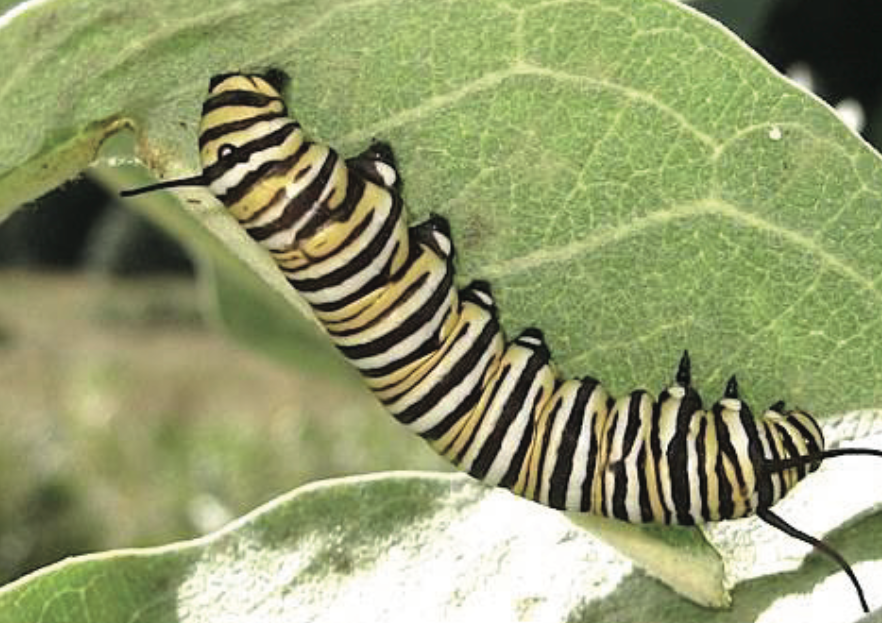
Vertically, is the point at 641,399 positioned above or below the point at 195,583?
above

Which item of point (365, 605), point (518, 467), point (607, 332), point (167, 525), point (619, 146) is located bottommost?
point (167, 525)

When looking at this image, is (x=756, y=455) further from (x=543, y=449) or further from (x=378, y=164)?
(x=378, y=164)

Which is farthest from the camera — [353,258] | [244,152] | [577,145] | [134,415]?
[134,415]

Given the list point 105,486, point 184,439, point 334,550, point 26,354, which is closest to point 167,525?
point 105,486

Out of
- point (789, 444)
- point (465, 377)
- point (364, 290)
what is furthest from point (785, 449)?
point (364, 290)

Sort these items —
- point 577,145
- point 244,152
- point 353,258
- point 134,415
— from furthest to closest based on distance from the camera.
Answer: point 134,415 < point 353,258 < point 244,152 < point 577,145

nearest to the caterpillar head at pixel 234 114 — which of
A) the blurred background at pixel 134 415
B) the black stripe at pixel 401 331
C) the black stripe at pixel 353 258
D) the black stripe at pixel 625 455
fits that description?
the black stripe at pixel 353 258

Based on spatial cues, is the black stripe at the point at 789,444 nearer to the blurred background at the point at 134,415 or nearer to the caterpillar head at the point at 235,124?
the caterpillar head at the point at 235,124

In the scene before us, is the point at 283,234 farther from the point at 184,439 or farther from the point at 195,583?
the point at 184,439
